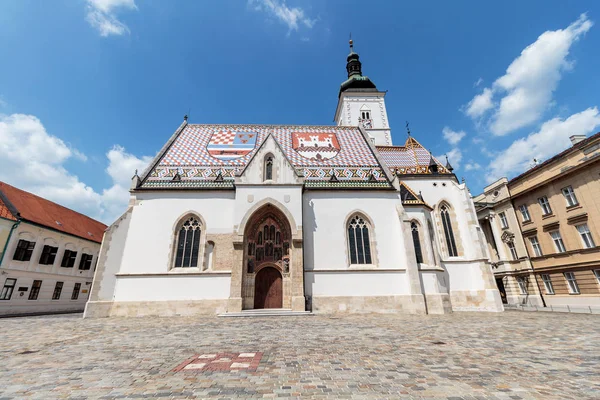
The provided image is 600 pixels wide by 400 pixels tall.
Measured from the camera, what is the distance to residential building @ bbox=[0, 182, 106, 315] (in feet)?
64.5

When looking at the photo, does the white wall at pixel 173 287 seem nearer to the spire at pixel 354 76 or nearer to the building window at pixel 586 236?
the building window at pixel 586 236

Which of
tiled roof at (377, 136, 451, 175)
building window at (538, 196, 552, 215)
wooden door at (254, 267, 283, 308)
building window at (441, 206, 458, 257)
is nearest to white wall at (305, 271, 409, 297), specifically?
wooden door at (254, 267, 283, 308)

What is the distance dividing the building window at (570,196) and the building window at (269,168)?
80.6 ft

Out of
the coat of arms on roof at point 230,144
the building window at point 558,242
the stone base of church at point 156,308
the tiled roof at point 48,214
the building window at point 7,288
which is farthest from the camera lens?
the building window at point 558,242

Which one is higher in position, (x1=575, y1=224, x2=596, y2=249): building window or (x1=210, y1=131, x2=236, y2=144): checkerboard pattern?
(x1=210, y1=131, x2=236, y2=144): checkerboard pattern

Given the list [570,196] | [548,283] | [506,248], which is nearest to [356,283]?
[548,283]

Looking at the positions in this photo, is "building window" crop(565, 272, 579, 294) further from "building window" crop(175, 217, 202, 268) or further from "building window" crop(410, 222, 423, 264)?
"building window" crop(175, 217, 202, 268)

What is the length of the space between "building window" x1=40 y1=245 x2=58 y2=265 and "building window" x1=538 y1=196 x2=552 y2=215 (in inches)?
1731

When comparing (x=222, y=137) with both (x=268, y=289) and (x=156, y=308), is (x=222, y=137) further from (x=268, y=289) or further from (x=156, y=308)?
(x=156, y=308)

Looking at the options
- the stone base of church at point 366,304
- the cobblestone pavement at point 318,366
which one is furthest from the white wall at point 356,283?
the cobblestone pavement at point 318,366

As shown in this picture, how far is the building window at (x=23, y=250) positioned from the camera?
795 inches

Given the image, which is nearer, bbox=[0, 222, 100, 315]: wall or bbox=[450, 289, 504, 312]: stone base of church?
bbox=[450, 289, 504, 312]: stone base of church

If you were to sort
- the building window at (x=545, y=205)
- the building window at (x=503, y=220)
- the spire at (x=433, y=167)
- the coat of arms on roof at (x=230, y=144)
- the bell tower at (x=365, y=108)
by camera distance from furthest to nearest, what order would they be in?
the bell tower at (x=365, y=108) → the building window at (x=503, y=220) → the building window at (x=545, y=205) → the spire at (x=433, y=167) → the coat of arms on roof at (x=230, y=144)

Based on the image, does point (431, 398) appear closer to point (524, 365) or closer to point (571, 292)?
point (524, 365)
